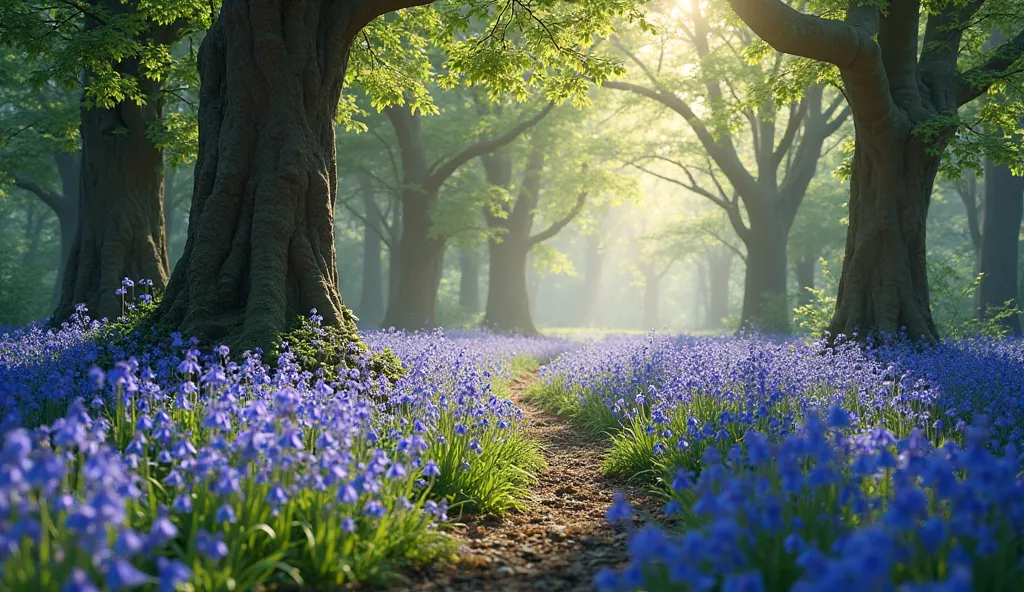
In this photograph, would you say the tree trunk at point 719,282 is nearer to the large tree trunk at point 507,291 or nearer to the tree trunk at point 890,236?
the large tree trunk at point 507,291

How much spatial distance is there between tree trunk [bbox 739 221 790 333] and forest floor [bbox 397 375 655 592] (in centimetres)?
1579

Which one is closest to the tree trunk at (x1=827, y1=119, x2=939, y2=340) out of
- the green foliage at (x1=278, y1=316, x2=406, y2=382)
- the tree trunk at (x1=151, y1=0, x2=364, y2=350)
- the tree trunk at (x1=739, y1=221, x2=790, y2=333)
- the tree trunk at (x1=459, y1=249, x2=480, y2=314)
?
Answer: the green foliage at (x1=278, y1=316, x2=406, y2=382)

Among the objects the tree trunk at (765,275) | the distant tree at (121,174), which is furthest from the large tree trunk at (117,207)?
the tree trunk at (765,275)

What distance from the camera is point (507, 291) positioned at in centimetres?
2539

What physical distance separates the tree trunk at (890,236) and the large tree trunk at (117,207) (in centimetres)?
1175

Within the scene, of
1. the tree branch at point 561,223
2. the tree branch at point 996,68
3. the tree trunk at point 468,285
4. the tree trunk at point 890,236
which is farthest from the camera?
the tree trunk at point 468,285

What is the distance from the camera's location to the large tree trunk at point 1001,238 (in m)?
20.8

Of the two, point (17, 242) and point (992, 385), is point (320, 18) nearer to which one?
point (992, 385)

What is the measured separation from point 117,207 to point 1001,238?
23.6 meters

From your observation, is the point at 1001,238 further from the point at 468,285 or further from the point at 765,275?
the point at 468,285

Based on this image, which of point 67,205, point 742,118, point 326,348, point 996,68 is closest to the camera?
point 326,348

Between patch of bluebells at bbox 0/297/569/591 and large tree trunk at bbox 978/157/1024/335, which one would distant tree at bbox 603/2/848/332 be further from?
patch of bluebells at bbox 0/297/569/591

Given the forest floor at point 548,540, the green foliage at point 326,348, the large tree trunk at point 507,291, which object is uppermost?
the large tree trunk at point 507,291

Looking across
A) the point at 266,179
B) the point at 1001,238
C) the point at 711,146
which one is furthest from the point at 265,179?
the point at 1001,238
